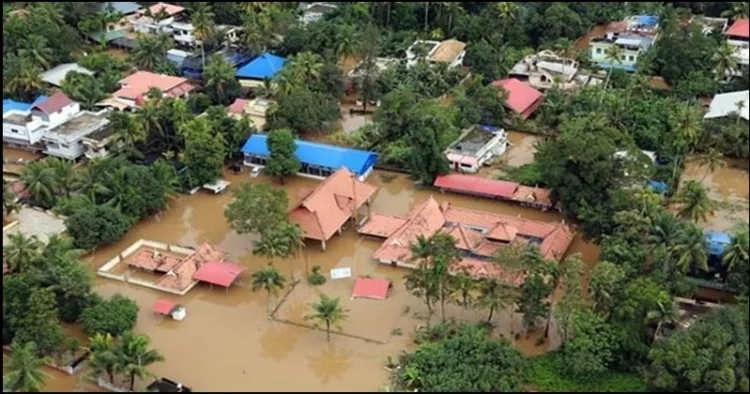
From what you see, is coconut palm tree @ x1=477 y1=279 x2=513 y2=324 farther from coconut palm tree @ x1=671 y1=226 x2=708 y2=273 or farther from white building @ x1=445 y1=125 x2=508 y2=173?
white building @ x1=445 y1=125 x2=508 y2=173

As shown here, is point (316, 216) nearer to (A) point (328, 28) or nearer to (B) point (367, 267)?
(B) point (367, 267)

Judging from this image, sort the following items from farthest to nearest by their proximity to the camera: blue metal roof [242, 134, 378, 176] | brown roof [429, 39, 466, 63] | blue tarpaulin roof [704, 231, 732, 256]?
1. brown roof [429, 39, 466, 63]
2. blue metal roof [242, 134, 378, 176]
3. blue tarpaulin roof [704, 231, 732, 256]

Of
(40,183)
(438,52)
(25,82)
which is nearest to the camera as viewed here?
(40,183)

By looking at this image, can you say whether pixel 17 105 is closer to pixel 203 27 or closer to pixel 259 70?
pixel 203 27

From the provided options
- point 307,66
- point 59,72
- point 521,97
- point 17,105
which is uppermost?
point 307,66

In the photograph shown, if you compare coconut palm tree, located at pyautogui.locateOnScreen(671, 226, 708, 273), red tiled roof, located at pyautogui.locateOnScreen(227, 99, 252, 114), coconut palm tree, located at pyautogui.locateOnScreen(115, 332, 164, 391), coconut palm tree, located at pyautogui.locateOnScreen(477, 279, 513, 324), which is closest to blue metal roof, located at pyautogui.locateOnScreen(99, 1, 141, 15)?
red tiled roof, located at pyautogui.locateOnScreen(227, 99, 252, 114)

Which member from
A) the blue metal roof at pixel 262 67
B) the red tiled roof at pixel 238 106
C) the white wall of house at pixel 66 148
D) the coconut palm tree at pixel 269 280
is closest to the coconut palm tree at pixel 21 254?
the coconut palm tree at pixel 269 280

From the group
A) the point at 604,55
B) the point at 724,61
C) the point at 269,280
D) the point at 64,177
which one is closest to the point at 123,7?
the point at 64,177
